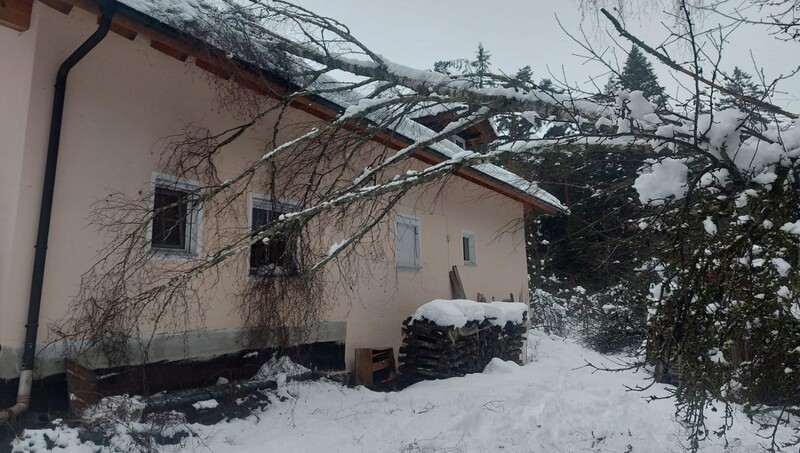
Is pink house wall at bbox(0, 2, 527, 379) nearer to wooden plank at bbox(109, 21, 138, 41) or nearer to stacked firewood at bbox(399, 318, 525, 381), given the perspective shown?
wooden plank at bbox(109, 21, 138, 41)

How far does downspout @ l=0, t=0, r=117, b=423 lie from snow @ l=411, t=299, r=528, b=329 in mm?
5155

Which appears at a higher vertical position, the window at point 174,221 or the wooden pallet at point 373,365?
the window at point 174,221

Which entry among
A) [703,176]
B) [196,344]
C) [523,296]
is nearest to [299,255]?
[196,344]

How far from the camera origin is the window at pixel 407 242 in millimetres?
9258

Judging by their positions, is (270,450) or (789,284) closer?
(789,284)

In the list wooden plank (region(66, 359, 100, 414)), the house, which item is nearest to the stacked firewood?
the house

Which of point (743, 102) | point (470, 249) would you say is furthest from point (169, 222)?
point (470, 249)

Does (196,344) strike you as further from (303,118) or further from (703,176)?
(703,176)

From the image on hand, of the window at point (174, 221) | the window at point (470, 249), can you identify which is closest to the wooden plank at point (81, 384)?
the window at point (174, 221)

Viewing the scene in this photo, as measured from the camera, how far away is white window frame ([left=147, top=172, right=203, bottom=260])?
5.46 m

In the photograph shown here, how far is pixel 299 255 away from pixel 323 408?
1.73m

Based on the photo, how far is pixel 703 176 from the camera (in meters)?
3.04

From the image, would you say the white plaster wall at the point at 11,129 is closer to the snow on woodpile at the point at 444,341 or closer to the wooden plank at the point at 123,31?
the wooden plank at the point at 123,31

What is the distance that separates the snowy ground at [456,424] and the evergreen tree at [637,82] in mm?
2004
